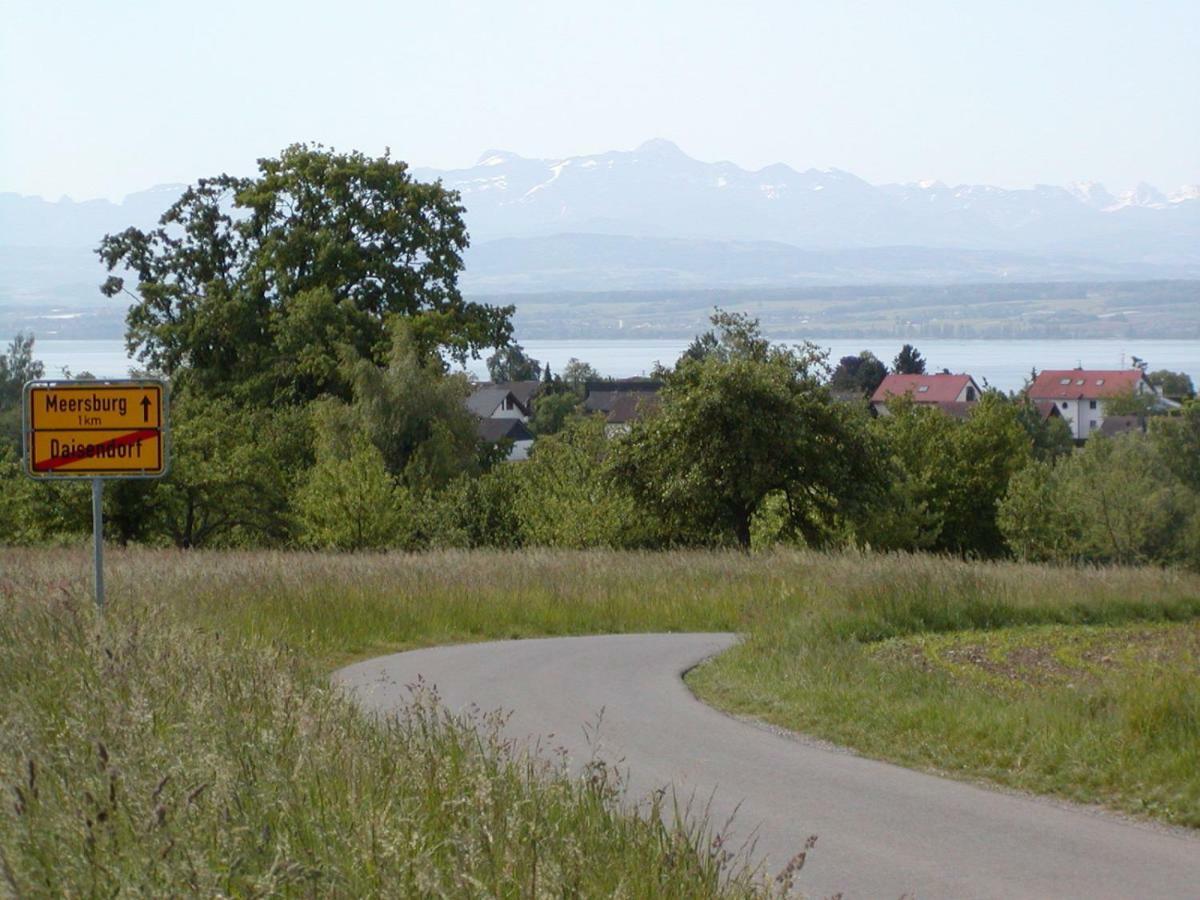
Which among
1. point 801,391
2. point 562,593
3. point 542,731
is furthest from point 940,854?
point 801,391

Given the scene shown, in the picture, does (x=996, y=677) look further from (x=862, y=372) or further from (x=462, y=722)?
(x=862, y=372)

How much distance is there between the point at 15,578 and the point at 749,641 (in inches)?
323

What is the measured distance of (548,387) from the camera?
17725 cm

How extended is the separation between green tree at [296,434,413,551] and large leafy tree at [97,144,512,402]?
52.0ft

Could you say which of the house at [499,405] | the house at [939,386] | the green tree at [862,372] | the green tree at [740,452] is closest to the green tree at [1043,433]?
the green tree at [862,372]

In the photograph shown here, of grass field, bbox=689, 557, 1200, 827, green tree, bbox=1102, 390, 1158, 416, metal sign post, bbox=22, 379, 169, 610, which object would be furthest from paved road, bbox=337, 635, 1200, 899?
green tree, bbox=1102, 390, 1158, 416

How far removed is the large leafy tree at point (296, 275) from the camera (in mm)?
58219

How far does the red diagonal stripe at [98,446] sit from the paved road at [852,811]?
3.17 metres

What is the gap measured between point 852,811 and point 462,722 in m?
2.85

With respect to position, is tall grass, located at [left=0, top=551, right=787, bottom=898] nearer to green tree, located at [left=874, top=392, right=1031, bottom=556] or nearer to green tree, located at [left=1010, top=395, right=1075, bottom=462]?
green tree, located at [left=874, top=392, right=1031, bottom=556]

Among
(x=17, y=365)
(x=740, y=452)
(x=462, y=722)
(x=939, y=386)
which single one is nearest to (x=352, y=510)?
(x=740, y=452)

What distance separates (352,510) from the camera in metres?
40.6

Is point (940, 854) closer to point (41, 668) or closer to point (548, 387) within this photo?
point (41, 668)

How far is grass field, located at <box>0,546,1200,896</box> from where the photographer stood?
456 cm
